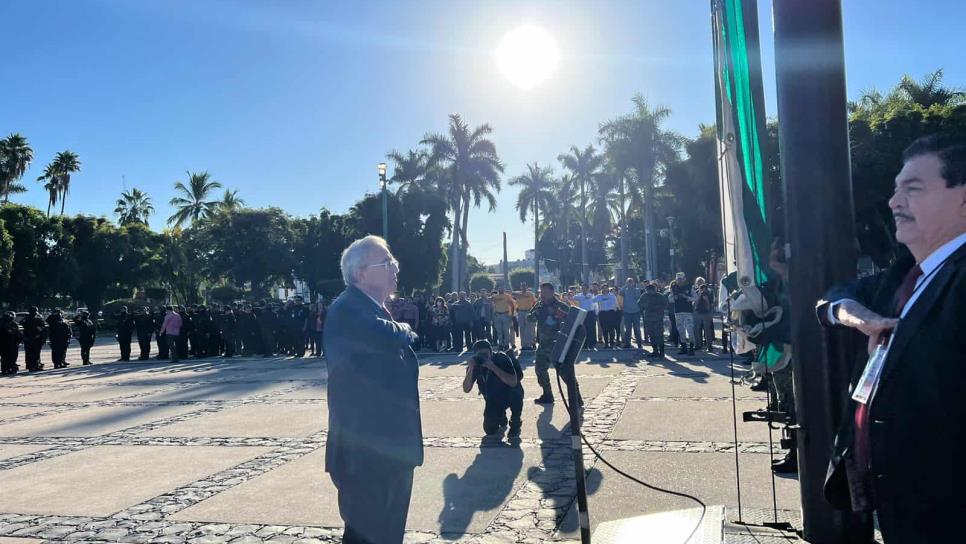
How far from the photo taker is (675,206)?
41.9 m

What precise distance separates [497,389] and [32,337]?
18.1 metres

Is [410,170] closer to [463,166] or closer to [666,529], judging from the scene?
[463,166]

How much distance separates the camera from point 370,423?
3047 mm

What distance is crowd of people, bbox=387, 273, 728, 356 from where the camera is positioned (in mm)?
15570

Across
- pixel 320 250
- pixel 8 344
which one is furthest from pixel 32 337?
pixel 320 250

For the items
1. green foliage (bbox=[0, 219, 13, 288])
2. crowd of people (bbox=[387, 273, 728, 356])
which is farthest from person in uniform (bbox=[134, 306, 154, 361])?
green foliage (bbox=[0, 219, 13, 288])

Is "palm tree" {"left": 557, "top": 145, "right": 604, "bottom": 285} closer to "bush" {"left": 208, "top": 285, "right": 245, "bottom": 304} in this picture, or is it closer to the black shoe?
"bush" {"left": 208, "top": 285, "right": 245, "bottom": 304}

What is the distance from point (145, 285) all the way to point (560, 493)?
52.3 m

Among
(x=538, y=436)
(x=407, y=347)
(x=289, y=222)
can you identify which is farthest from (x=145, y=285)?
(x=407, y=347)

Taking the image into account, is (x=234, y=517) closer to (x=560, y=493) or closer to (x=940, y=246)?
(x=560, y=493)

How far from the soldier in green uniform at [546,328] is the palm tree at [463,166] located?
1331 inches

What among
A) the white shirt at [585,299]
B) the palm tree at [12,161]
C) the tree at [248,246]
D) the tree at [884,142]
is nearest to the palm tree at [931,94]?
the tree at [884,142]

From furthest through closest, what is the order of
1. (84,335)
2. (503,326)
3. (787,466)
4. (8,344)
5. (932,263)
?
(84,335) → (8,344) → (503,326) → (787,466) → (932,263)

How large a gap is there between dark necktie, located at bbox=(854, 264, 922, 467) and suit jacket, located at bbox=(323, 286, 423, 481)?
1.84 meters
